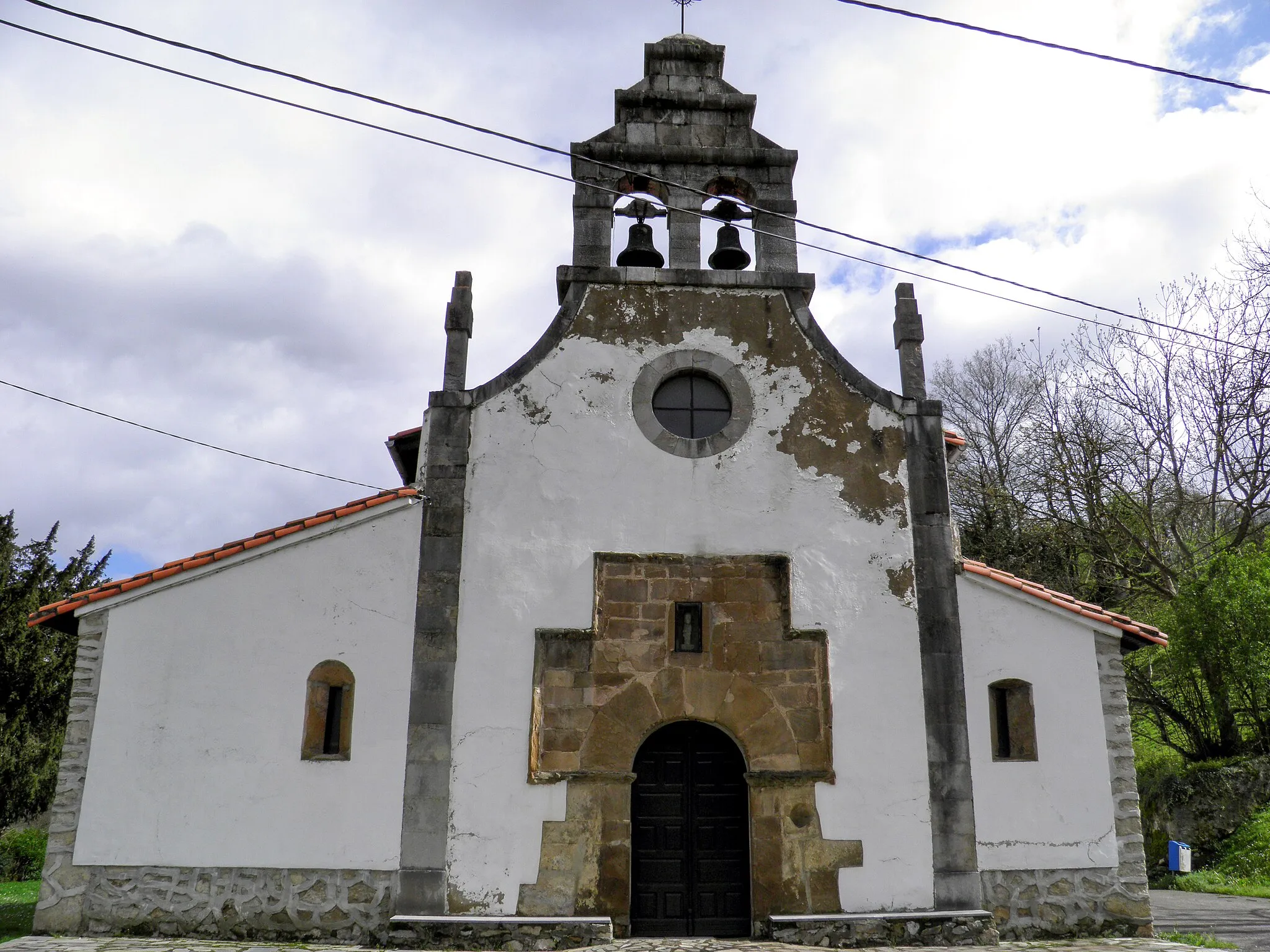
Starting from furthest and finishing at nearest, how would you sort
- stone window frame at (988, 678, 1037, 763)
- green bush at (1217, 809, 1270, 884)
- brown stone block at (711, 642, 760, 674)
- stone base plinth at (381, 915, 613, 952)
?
green bush at (1217, 809, 1270, 884)
brown stone block at (711, 642, 760, 674)
stone window frame at (988, 678, 1037, 763)
stone base plinth at (381, 915, 613, 952)

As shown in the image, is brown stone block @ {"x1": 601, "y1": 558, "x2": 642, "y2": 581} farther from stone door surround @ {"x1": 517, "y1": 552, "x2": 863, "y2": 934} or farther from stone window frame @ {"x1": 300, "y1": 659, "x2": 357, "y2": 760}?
stone window frame @ {"x1": 300, "y1": 659, "x2": 357, "y2": 760}

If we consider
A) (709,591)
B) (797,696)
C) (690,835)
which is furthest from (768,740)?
(709,591)

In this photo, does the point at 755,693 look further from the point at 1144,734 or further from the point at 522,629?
the point at 1144,734

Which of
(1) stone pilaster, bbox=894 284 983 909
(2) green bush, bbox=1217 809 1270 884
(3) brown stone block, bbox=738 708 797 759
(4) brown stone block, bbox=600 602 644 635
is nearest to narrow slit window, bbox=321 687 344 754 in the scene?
(4) brown stone block, bbox=600 602 644 635

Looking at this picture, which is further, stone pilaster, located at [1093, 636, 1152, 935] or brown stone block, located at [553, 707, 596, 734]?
brown stone block, located at [553, 707, 596, 734]

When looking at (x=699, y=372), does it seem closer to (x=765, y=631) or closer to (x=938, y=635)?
(x=765, y=631)

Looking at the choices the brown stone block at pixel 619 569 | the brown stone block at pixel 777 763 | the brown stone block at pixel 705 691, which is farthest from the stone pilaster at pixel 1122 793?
the brown stone block at pixel 619 569

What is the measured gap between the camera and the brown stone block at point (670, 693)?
28.8 feet

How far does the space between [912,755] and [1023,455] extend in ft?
55.4

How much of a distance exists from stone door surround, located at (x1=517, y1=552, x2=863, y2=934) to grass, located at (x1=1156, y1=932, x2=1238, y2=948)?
2.91 m

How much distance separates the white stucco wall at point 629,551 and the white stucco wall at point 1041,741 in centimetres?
58

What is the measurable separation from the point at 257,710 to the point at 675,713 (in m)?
3.80

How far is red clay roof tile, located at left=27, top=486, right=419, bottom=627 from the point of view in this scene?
877cm

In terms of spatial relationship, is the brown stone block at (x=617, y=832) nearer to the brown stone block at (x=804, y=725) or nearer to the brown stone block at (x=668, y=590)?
the brown stone block at (x=804, y=725)
